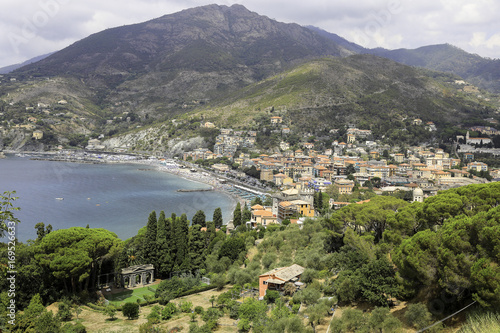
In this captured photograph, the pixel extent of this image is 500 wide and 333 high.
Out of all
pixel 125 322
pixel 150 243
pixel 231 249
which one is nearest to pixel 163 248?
pixel 150 243

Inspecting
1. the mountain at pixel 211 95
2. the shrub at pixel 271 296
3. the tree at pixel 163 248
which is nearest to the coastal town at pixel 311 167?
the mountain at pixel 211 95

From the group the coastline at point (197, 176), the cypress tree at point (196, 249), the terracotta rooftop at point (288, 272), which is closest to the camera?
the terracotta rooftop at point (288, 272)

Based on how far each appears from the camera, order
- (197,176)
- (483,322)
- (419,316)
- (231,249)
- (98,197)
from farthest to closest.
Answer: (197,176) < (98,197) < (231,249) < (419,316) < (483,322)

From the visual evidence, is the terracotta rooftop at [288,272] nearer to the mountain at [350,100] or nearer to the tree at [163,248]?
the tree at [163,248]

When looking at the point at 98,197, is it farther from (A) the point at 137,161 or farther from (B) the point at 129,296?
(A) the point at 137,161

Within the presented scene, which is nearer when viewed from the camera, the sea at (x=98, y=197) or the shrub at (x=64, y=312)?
the shrub at (x=64, y=312)

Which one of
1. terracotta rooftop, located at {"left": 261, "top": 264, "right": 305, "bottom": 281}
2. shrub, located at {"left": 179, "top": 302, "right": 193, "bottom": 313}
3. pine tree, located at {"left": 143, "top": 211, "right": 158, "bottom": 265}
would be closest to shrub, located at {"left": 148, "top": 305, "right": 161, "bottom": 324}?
shrub, located at {"left": 179, "top": 302, "right": 193, "bottom": 313}

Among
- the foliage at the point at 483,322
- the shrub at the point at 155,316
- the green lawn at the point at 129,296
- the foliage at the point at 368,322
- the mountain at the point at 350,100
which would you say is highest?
the mountain at the point at 350,100
